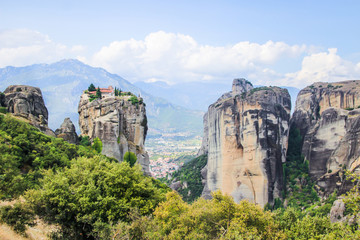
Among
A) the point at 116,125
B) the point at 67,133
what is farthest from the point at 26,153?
the point at 116,125

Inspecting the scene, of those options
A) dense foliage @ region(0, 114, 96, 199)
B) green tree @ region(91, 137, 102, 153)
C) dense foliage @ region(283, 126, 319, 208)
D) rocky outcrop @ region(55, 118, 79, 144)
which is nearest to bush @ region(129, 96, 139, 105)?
green tree @ region(91, 137, 102, 153)

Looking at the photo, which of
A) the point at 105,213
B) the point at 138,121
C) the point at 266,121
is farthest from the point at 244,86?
the point at 105,213

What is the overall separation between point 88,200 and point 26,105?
21963 mm

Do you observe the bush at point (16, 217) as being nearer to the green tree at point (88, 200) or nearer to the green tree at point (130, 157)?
the green tree at point (88, 200)

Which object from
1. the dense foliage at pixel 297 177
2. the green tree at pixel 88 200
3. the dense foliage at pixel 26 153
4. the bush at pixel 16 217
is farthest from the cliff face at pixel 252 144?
the bush at pixel 16 217

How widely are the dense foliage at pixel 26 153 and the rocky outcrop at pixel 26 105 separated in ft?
13.5

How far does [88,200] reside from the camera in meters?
15.4

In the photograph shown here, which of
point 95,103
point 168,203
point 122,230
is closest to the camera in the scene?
point 122,230

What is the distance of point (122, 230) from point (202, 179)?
163ft

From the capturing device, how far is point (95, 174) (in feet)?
56.6

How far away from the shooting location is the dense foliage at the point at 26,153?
18.2 meters

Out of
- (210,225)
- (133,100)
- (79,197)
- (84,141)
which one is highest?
(133,100)

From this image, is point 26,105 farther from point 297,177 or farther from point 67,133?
point 297,177

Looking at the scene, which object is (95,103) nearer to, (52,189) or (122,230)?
(52,189)
